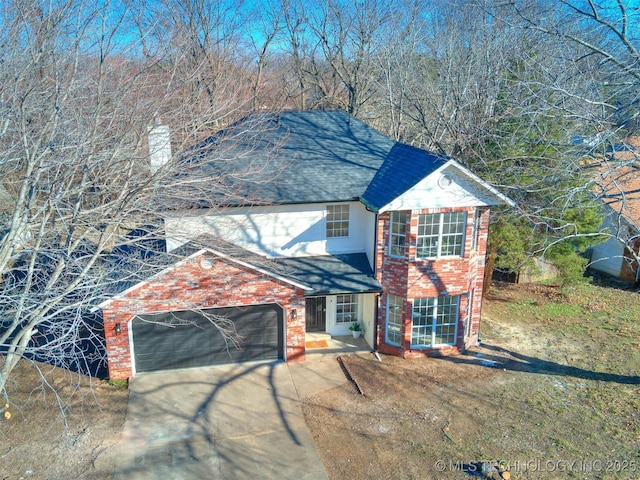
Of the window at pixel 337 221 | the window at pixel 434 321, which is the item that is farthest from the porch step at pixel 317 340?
the window at pixel 337 221

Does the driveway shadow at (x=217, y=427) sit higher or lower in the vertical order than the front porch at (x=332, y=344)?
lower

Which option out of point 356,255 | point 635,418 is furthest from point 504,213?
point 635,418

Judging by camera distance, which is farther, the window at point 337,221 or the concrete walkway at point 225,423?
the window at point 337,221

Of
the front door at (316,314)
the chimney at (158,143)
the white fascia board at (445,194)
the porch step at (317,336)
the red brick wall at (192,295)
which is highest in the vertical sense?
the chimney at (158,143)

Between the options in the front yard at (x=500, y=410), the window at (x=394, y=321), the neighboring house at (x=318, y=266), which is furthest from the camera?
the window at (x=394, y=321)

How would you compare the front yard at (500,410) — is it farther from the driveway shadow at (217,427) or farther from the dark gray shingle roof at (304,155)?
the dark gray shingle roof at (304,155)

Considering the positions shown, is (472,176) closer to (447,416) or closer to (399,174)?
(399,174)
